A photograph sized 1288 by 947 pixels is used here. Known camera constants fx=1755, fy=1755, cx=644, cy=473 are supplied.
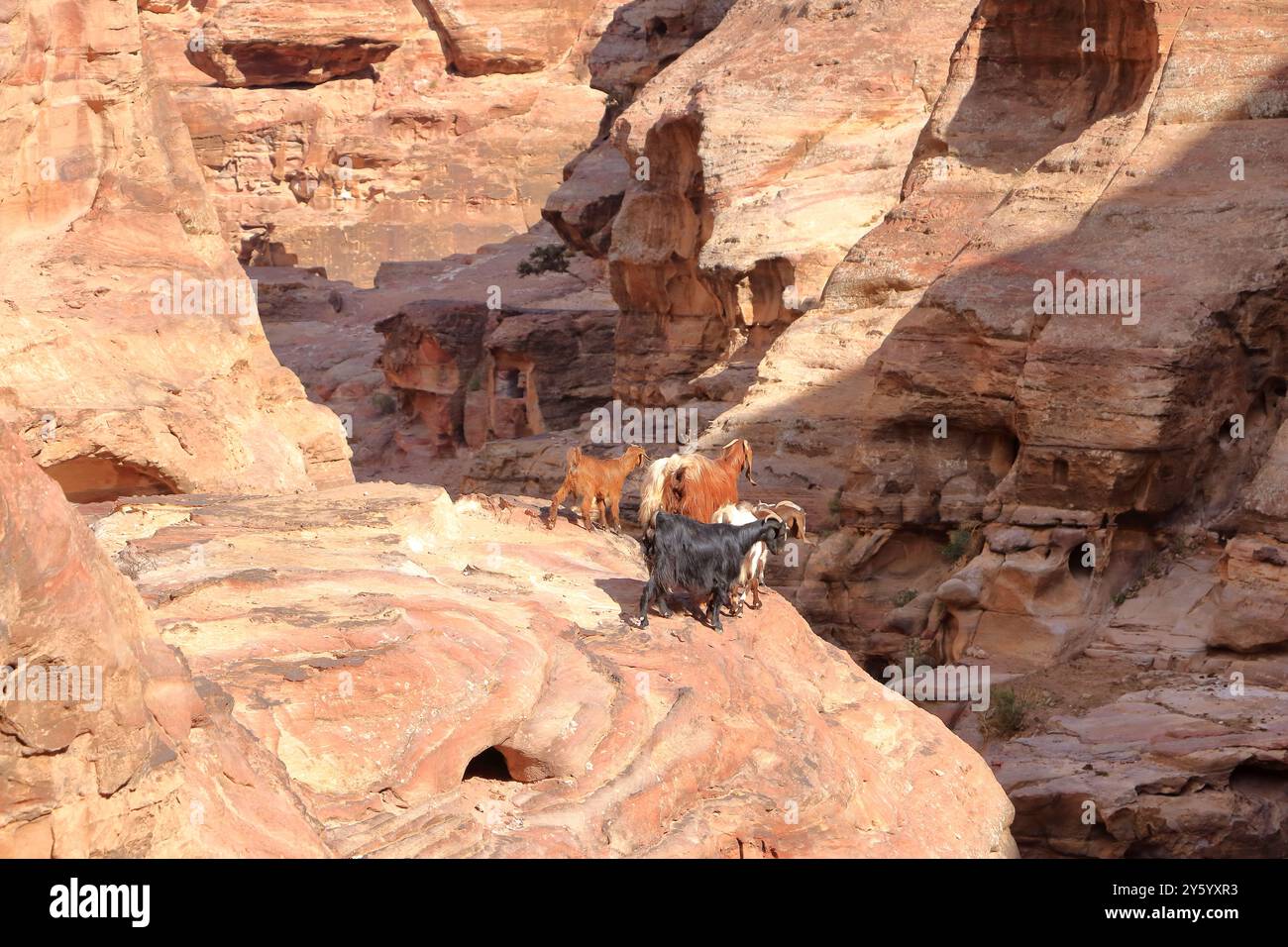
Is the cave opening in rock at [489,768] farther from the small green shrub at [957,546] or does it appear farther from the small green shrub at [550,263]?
the small green shrub at [550,263]

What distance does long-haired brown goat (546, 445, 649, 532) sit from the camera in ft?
39.9

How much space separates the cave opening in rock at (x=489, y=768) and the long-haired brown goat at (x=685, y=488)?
2.35m

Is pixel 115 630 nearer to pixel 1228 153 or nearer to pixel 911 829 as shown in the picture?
pixel 911 829

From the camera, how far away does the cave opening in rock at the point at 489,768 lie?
8344 millimetres

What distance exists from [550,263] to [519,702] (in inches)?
1508

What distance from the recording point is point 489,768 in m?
8.52

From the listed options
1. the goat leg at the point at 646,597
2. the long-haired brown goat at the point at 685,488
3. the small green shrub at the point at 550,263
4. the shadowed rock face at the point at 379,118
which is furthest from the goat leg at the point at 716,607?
the shadowed rock face at the point at 379,118

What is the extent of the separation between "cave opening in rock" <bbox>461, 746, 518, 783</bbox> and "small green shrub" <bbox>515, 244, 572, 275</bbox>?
124ft

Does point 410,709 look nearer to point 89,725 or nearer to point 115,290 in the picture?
point 89,725

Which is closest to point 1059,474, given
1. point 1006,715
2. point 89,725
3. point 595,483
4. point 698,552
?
point 1006,715

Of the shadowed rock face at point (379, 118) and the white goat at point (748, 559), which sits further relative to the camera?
the shadowed rock face at point (379, 118)

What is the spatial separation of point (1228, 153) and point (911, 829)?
1100cm

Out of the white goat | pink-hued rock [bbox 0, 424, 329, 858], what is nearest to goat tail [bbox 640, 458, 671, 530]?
the white goat

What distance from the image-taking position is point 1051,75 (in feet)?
72.3
